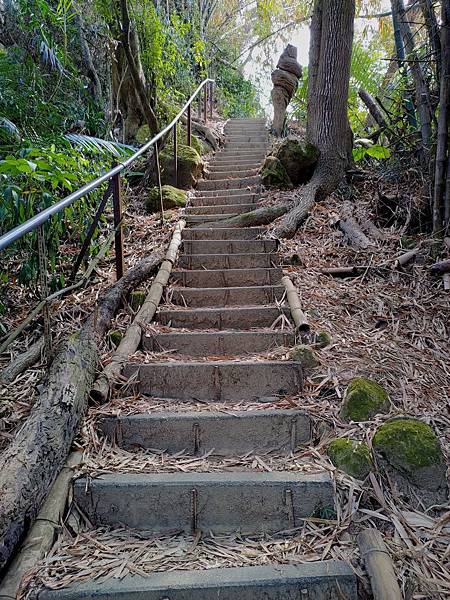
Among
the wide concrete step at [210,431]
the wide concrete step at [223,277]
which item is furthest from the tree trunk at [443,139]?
the wide concrete step at [210,431]

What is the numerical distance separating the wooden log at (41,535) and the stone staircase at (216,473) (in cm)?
6

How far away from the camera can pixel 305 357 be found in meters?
2.15

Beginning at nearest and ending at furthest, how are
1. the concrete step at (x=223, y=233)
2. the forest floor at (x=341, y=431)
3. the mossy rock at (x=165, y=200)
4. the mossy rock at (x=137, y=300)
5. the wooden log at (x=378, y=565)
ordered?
the wooden log at (x=378, y=565) < the forest floor at (x=341, y=431) < the mossy rock at (x=137, y=300) < the concrete step at (x=223, y=233) < the mossy rock at (x=165, y=200)

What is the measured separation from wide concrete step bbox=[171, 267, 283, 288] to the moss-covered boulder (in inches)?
82.2

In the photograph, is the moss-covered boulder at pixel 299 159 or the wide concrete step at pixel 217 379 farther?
the moss-covered boulder at pixel 299 159

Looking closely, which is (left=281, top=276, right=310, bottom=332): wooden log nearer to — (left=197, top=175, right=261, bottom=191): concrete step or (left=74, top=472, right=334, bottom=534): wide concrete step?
(left=74, top=472, right=334, bottom=534): wide concrete step

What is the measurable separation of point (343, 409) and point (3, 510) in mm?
1283

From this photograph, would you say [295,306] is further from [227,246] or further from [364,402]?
[227,246]

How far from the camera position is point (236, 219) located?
4164 mm

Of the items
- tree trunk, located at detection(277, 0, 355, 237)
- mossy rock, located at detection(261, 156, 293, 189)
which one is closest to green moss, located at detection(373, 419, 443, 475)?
tree trunk, located at detection(277, 0, 355, 237)

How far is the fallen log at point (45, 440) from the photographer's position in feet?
4.40

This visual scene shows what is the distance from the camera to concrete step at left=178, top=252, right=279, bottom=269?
3.40m

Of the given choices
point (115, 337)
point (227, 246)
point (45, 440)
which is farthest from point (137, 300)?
point (45, 440)

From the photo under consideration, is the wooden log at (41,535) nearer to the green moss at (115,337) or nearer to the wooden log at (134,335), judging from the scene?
the wooden log at (134,335)
